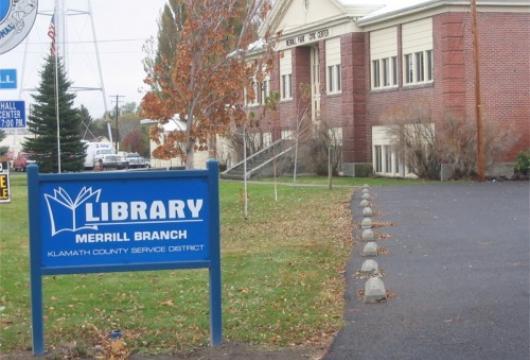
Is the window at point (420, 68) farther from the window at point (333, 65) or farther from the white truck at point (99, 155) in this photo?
the white truck at point (99, 155)

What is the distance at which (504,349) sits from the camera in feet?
24.5

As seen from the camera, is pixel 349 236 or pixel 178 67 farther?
pixel 178 67

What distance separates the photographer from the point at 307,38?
164ft

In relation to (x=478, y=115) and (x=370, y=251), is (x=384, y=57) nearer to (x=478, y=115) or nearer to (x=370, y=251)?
(x=478, y=115)

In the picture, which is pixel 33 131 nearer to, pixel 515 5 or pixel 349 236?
pixel 515 5

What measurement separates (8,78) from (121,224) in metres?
4.06

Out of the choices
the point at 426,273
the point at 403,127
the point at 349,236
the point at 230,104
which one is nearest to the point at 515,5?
the point at 403,127

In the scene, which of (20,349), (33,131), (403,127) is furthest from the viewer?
(33,131)

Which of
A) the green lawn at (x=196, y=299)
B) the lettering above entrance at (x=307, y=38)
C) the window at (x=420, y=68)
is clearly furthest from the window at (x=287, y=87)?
the green lawn at (x=196, y=299)

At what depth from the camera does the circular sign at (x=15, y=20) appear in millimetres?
8883

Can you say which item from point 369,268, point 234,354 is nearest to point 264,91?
point 369,268

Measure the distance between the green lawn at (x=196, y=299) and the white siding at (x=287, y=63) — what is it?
115ft

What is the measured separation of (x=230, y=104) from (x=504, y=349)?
14967 mm

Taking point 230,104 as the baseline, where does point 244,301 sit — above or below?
below
